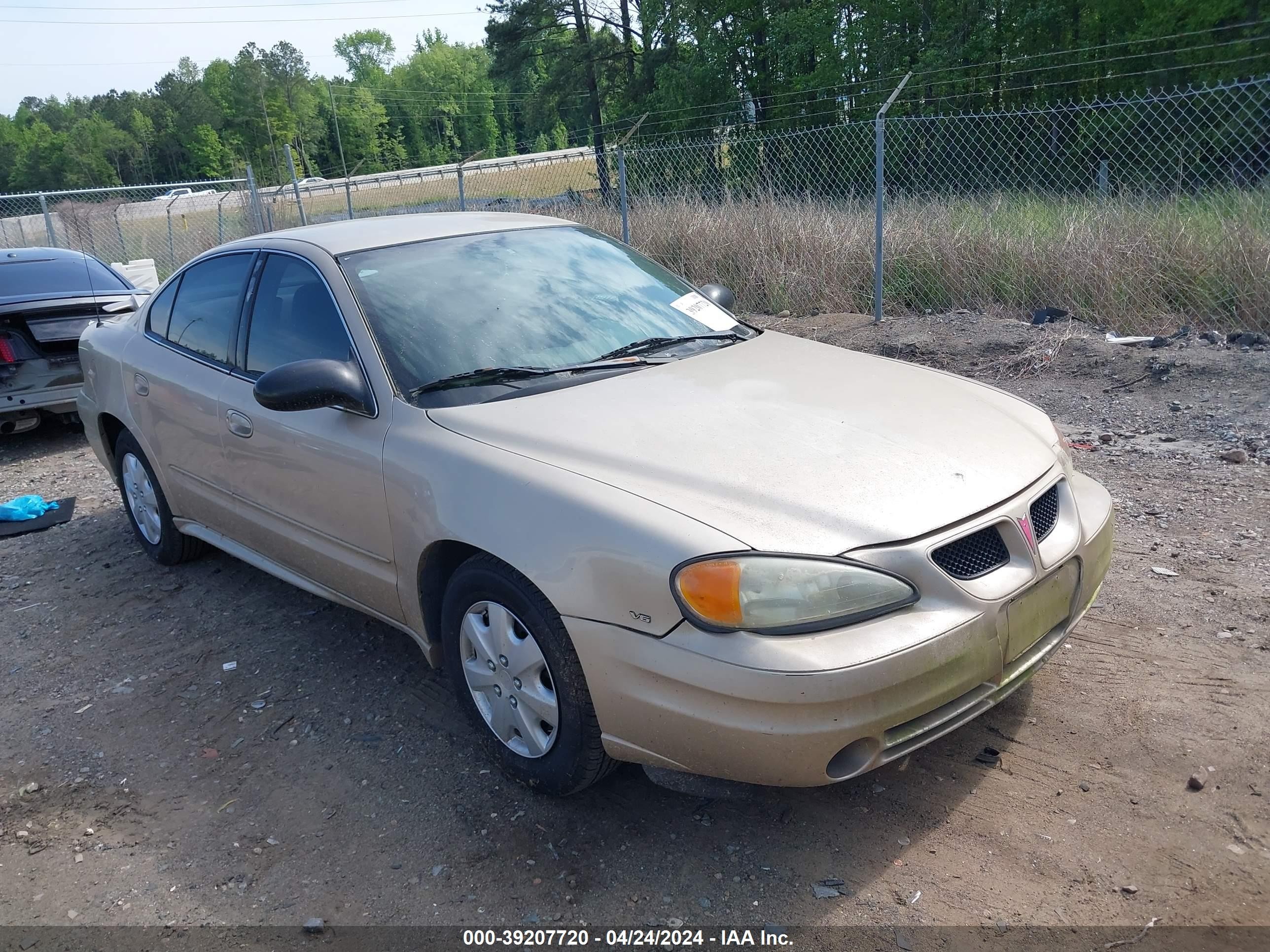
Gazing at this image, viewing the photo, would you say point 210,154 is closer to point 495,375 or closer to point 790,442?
point 495,375

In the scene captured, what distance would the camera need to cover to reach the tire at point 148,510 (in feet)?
15.8

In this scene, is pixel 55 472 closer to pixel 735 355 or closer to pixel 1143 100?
pixel 735 355

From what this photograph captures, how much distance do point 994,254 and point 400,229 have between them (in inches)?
266

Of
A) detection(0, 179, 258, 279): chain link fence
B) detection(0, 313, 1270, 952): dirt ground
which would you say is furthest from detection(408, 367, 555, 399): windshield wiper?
detection(0, 179, 258, 279): chain link fence

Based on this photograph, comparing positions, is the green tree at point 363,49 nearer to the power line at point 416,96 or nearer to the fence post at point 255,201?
the power line at point 416,96

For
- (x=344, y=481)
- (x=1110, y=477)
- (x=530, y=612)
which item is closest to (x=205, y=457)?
(x=344, y=481)

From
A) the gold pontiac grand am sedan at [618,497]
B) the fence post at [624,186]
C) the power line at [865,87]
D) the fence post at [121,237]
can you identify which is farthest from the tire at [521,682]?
the fence post at [121,237]

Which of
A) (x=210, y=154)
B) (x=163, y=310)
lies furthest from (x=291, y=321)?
(x=210, y=154)

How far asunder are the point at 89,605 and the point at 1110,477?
5223 millimetres

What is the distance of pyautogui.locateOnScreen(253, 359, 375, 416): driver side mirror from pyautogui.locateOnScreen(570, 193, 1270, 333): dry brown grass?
6813mm

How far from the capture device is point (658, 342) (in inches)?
146

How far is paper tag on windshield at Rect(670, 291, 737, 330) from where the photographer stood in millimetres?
4000

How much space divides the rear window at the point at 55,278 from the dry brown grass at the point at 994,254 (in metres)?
5.88

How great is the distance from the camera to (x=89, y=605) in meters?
4.72
